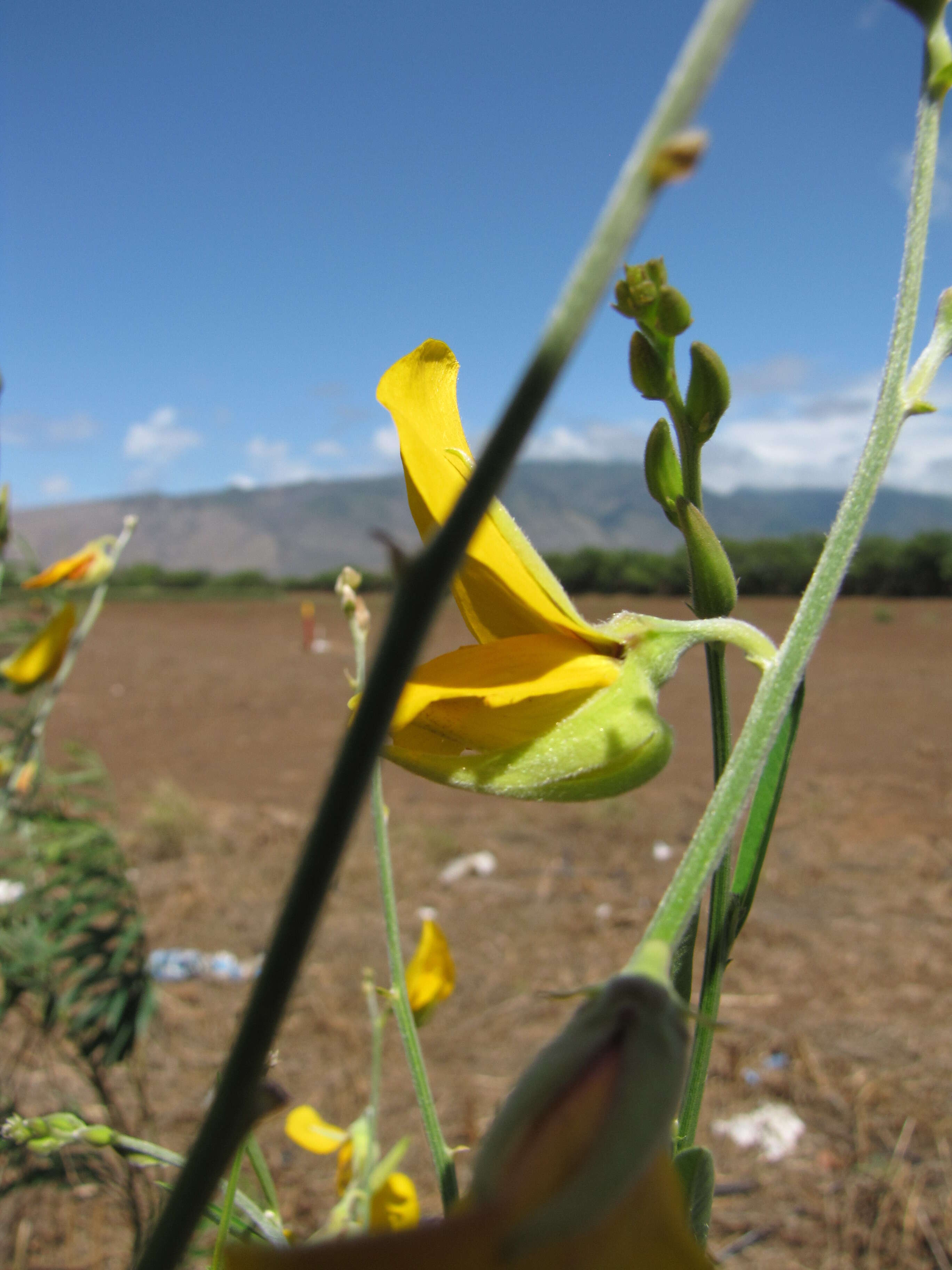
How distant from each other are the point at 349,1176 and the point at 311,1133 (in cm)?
7

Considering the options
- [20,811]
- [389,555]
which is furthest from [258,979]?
[20,811]

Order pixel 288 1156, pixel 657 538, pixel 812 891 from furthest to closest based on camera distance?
pixel 657 538, pixel 812 891, pixel 288 1156

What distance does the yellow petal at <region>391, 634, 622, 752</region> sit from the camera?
1.03 feet

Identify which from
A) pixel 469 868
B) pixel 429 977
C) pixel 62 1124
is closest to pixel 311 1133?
pixel 429 977

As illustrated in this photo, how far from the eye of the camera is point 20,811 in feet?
4.75

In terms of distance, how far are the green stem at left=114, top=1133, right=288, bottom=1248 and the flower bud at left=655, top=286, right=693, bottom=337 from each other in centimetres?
50

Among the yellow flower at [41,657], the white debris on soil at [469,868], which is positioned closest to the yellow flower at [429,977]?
the yellow flower at [41,657]

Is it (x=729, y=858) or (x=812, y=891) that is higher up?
(x=729, y=858)

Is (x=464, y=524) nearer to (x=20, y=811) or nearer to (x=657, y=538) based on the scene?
(x=20, y=811)

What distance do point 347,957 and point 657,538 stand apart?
64331mm

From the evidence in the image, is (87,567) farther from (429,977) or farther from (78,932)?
(429,977)

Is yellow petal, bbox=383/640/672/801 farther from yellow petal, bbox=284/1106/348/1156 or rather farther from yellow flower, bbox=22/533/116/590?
yellow flower, bbox=22/533/116/590

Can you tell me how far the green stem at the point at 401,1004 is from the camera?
46 cm

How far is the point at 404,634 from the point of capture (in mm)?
131
